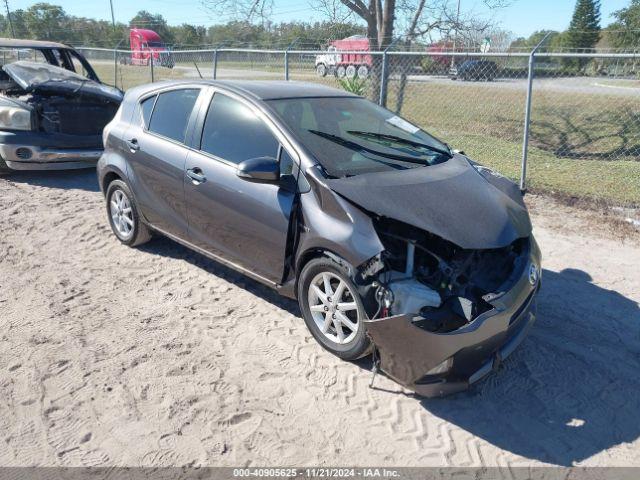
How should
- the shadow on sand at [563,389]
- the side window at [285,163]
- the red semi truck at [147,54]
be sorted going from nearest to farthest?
the shadow on sand at [563,389]
the side window at [285,163]
the red semi truck at [147,54]

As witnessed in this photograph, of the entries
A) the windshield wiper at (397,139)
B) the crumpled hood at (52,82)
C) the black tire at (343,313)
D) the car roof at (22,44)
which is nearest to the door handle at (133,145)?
the windshield wiper at (397,139)

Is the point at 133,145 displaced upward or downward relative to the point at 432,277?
upward

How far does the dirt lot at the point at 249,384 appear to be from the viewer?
2805mm

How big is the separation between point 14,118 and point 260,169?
5478 millimetres

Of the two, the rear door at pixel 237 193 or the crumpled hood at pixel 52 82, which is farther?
the crumpled hood at pixel 52 82

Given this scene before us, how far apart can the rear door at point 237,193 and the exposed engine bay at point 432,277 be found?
796 millimetres

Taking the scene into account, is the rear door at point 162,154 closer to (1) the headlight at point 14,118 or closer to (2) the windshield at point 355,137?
(2) the windshield at point 355,137

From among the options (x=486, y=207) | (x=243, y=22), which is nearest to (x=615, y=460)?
(x=486, y=207)

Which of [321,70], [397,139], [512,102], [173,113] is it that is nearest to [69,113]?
[173,113]

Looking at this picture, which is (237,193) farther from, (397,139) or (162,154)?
(397,139)

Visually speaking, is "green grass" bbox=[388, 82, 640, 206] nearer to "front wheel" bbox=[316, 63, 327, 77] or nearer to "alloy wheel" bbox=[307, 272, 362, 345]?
"front wheel" bbox=[316, 63, 327, 77]

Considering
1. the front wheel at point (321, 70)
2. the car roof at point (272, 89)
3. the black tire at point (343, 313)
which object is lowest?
the black tire at point (343, 313)

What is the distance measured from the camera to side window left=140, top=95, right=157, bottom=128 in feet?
16.2

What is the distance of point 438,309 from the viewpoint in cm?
303
